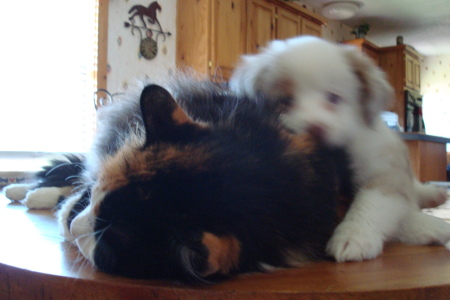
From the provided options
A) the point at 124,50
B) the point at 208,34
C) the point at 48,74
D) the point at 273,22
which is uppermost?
the point at 273,22

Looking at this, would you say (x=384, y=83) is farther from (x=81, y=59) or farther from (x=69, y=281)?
(x=81, y=59)

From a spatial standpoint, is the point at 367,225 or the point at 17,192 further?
the point at 17,192

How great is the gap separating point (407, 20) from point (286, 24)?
106 inches

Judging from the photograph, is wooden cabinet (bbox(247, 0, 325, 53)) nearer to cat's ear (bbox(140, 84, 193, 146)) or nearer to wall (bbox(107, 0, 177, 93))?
wall (bbox(107, 0, 177, 93))

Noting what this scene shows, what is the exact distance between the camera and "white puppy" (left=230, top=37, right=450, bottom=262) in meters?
0.72

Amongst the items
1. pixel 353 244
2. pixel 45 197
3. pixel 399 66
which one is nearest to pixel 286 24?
pixel 399 66

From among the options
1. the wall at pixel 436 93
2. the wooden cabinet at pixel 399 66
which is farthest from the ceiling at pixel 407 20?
the wall at pixel 436 93

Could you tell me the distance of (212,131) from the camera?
0.59 m

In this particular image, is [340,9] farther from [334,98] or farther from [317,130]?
[317,130]

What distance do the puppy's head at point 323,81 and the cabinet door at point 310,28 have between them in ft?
13.6

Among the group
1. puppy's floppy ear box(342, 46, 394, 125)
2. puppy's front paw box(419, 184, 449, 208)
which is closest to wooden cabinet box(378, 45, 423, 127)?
puppy's front paw box(419, 184, 449, 208)

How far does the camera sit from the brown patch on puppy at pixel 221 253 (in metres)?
0.44

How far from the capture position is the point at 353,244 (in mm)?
636

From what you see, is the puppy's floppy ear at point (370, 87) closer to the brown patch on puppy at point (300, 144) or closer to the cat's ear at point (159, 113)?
the brown patch on puppy at point (300, 144)
